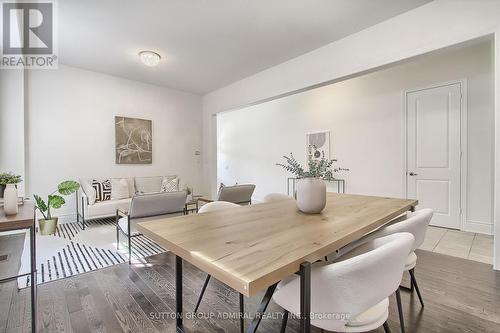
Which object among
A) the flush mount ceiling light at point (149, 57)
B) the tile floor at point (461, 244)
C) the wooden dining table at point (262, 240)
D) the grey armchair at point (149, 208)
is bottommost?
the tile floor at point (461, 244)

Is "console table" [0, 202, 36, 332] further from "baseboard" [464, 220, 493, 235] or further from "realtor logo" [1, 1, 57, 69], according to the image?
"baseboard" [464, 220, 493, 235]

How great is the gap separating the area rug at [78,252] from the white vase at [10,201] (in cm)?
94

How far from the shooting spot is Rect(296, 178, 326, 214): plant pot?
1.57m

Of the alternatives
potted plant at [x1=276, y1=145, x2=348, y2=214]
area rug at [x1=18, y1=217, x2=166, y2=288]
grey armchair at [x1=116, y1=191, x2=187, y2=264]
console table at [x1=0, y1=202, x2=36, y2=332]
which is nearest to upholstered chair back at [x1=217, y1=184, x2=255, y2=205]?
grey armchair at [x1=116, y1=191, x2=187, y2=264]

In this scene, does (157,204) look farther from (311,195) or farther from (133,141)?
(133,141)

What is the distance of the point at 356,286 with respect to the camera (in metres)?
0.87

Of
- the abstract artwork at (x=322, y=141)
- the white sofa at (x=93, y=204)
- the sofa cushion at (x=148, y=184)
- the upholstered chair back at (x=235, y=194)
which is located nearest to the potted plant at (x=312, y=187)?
the upholstered chair back at (x=235, y=194)

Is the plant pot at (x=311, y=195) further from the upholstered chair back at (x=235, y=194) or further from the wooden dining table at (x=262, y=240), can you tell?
the upholstered chair back at (x=235, y=194)

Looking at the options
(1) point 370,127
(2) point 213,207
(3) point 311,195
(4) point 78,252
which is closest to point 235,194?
(2) point 213,207

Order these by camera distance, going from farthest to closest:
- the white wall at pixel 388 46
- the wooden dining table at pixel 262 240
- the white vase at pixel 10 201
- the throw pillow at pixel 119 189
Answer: the throw pillow at pixel 119 189
the white wall at pixel 388 46
the white vase at pixel 10 201
the wooden dining table at pixel 262 240

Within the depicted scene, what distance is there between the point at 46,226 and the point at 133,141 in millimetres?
2176

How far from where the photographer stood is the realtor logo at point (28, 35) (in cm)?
263

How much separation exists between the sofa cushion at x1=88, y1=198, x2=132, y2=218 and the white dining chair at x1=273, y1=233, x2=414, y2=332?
366 centimetres

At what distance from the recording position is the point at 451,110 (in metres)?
3.58
